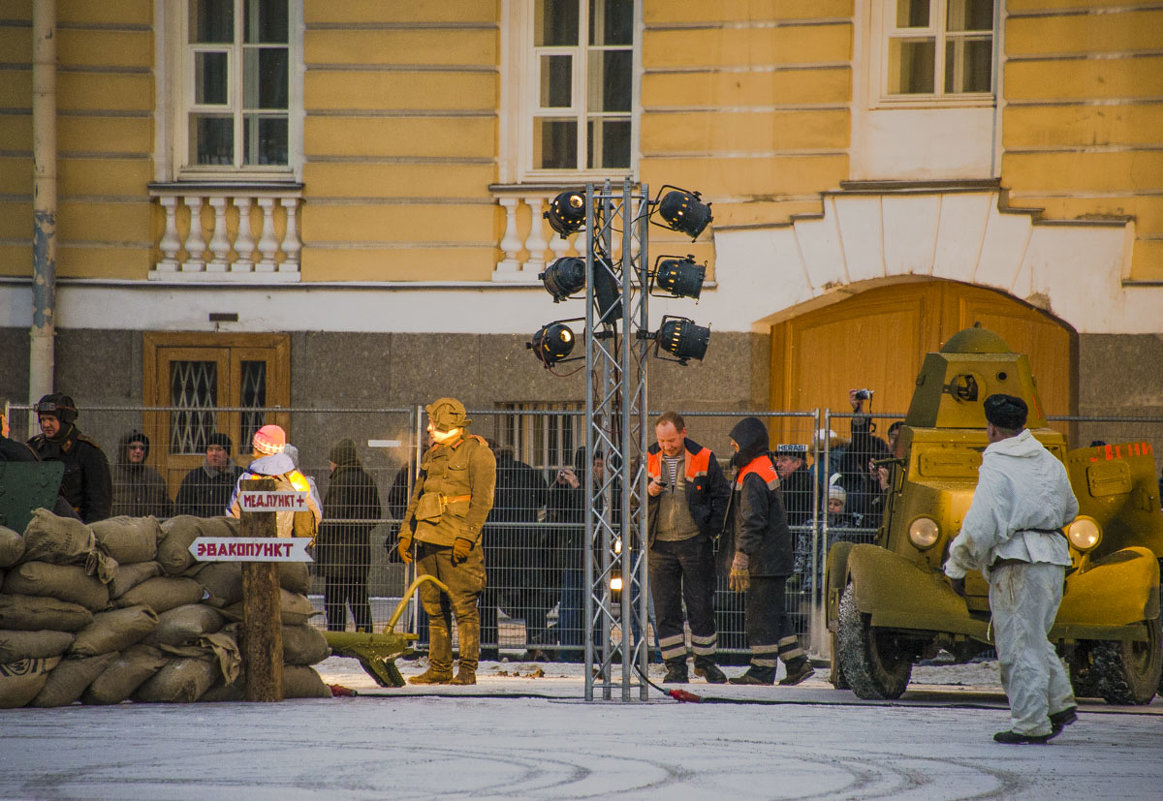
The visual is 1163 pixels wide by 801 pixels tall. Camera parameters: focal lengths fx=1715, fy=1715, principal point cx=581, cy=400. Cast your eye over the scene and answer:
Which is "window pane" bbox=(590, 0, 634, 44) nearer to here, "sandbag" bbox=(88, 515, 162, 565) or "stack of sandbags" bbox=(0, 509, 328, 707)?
"stack of sandbags" bbox=(0, 509, 328, 707)

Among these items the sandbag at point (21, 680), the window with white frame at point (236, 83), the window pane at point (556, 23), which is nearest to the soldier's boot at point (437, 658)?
the sandbag at point (21, 680)

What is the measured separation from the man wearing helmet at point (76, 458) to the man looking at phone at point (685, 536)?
13.4 feet

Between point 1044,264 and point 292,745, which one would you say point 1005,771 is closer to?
point 292,745

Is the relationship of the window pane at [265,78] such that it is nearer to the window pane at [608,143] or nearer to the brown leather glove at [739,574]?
the window pane at [608,143]

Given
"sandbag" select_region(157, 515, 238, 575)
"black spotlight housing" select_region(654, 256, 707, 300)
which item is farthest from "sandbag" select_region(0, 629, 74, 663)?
"black spotlight housing" select_region(654, 256, 707, 300)

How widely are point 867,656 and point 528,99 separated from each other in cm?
829

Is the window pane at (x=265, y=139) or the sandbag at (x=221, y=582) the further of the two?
the window pane at (x=265, y=139)

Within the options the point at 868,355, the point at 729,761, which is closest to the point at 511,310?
the point at 868,355

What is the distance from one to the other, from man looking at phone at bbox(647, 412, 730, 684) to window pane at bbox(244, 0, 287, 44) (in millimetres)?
7317

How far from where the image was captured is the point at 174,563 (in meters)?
10.4

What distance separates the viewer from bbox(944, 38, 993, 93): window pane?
55.4 ft

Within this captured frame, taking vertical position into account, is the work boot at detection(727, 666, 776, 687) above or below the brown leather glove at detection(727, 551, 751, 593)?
below

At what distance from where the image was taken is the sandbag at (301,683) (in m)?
10.6

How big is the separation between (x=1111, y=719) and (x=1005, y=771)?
105 inches
